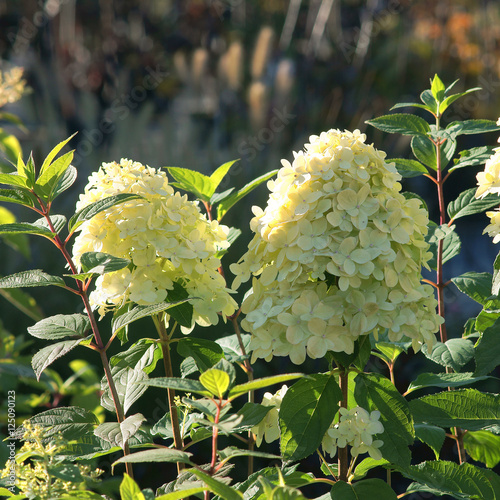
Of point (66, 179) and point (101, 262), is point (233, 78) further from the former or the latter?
point (101, 262)

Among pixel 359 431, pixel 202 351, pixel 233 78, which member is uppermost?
pixel 233 78

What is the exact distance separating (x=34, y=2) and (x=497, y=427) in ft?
22.4

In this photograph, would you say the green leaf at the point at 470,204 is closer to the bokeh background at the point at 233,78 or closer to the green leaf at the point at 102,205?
the green leaf at the point at 102,205

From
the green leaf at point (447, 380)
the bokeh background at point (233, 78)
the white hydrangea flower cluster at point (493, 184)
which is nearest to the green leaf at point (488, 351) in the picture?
the green leaf at point (447, 380)

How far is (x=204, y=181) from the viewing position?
114cm

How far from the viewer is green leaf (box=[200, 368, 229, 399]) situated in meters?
0.69

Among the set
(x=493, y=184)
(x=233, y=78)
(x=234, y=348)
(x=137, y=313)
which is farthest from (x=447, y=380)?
(x=233, y=78)

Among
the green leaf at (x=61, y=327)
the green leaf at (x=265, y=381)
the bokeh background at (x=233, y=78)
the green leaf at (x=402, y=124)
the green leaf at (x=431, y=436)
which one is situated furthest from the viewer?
the bokeh background at (x=233, y=78)

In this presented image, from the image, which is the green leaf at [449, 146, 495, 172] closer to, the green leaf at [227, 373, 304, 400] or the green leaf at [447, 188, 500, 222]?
the green leaf at [447, 188, 500, 222]

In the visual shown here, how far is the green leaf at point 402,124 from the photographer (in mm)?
1191

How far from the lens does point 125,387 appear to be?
98cm

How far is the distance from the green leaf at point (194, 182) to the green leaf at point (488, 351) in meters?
0.58

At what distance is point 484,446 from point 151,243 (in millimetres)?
813

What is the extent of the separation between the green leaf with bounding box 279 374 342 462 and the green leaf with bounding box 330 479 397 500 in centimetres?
8
